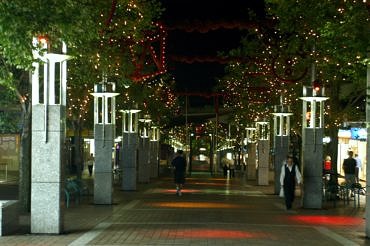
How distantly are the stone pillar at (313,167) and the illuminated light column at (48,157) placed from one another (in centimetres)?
1044

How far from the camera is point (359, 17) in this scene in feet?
46.9

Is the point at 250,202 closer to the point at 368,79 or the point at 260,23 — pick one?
the point at 260,23

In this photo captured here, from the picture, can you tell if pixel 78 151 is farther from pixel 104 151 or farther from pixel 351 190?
pixel 351 190

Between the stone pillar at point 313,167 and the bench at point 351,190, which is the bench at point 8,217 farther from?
the bench at point 351,190

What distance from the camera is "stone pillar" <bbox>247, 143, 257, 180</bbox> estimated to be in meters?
50.7

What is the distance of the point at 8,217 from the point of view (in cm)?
1555

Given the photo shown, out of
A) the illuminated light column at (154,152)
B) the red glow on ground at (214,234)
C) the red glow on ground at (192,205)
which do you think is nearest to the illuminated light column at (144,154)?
the illuminated light column at (154,152)

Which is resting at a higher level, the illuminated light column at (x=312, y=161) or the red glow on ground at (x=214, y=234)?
the illuminated light column at (x=312, y=161)

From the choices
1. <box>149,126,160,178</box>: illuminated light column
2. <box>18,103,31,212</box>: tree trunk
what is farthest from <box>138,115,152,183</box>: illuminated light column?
<box>18,103,31,212</box>: tree trunk

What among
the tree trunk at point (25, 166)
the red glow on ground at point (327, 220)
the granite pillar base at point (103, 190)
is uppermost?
the tree trunk at point (25, 166)

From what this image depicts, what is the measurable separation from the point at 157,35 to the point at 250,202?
6.95m

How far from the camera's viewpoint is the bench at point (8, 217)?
1520 cm

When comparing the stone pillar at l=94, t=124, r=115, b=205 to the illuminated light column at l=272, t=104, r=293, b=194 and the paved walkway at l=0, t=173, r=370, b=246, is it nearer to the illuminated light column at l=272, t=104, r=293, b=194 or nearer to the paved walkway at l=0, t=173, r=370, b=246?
the paved walkway at l=0, t=173, r=370, b=246

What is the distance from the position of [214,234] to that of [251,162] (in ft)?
116
